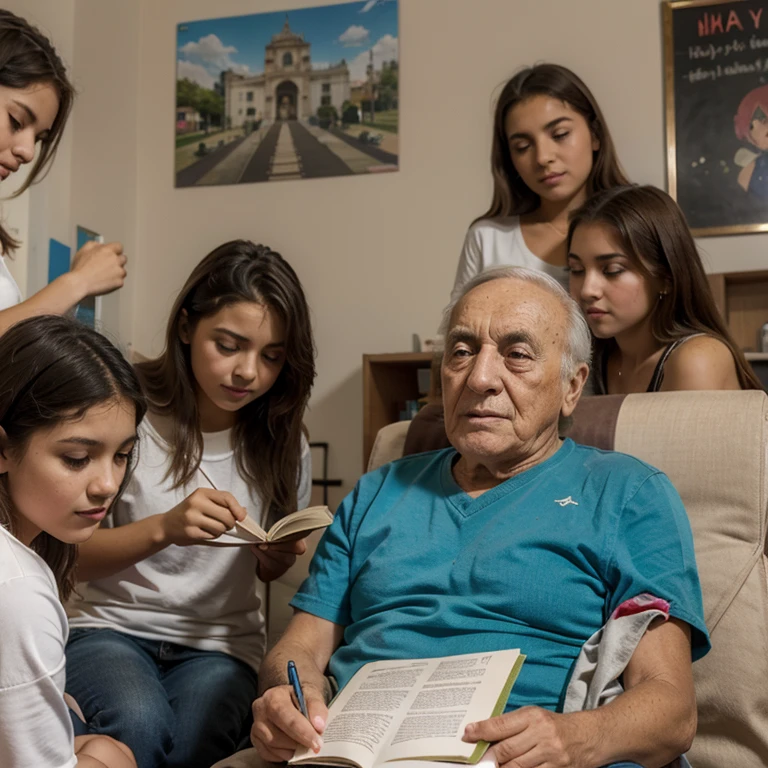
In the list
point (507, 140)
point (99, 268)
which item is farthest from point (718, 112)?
point (99, 268)

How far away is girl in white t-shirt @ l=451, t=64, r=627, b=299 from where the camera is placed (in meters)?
2.55

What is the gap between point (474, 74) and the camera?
4062 millimetres

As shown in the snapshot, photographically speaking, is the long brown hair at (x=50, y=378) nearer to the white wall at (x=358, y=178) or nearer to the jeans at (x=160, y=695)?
the jeans at (x=160, y=695)

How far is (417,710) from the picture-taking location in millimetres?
1219

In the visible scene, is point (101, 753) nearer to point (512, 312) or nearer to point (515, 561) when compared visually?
point (515, 561)

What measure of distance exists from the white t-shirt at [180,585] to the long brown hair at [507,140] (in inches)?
47.3

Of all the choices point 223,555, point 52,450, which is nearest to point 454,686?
point 52,450

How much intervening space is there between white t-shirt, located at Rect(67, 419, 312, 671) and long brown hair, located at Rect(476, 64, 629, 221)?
3.94 feet

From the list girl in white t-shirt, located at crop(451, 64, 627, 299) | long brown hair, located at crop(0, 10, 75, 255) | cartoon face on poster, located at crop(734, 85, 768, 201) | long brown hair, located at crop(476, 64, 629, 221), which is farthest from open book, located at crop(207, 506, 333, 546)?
cartoon face on poster, located at crop(734, 85, 768, 201)

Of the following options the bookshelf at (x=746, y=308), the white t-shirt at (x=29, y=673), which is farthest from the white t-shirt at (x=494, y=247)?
the white t-shirt at (x=29, y=673)

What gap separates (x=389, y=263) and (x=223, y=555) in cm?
240

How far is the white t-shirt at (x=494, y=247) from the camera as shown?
2592 millimetres

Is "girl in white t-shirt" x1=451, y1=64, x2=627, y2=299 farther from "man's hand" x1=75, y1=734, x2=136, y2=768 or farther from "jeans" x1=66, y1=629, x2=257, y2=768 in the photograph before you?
"man's hand" x1=75, y1=734, x2=136, y2=768

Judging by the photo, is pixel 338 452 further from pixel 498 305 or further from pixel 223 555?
pixel 498 305
